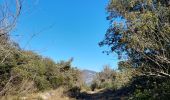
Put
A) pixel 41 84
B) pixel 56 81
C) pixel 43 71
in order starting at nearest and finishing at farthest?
pixel 41 84, pixel 43 71, pixel 56 81

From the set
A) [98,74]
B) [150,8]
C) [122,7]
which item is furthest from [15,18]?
[98,74]

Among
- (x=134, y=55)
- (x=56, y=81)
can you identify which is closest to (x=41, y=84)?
(x=56, y=81)

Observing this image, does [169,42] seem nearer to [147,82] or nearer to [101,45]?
[147,82]

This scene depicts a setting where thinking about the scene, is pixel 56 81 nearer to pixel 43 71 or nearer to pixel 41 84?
pixel 43 71

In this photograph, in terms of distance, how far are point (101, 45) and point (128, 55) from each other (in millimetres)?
11223

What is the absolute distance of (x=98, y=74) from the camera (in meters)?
49.3

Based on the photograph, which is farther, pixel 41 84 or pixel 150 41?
pixel 41 84

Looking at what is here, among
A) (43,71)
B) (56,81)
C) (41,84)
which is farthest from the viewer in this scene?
(56,81)

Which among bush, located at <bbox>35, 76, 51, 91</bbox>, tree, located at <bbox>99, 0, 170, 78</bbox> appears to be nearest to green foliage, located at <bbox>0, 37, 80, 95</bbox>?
bush, located at <bbox>35, 76, 51, 91</bbox>

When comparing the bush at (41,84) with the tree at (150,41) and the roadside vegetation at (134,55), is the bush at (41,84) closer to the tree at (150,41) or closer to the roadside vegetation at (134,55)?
the roadside vegetation at (134,55)

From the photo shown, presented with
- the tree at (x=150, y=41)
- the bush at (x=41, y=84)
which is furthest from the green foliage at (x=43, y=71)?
the tree at (x=150, y=41)

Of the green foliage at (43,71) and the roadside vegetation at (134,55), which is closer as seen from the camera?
the roadside vegetation at (134,55)

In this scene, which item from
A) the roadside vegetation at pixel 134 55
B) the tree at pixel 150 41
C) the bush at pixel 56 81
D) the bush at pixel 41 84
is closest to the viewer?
the roadside vegetation at pixel 134 55

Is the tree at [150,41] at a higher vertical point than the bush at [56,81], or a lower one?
lower
